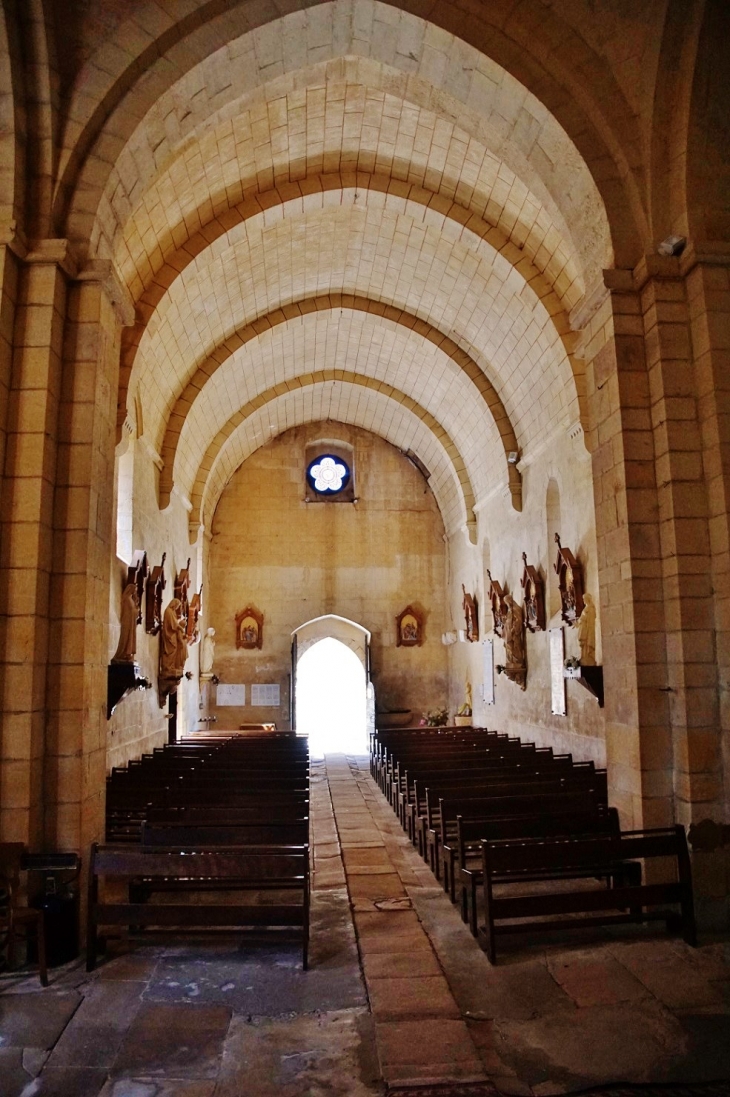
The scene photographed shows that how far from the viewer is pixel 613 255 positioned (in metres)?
6.62

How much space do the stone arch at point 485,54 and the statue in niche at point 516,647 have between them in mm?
7455

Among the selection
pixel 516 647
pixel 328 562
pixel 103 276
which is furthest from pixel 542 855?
pixel 328 562

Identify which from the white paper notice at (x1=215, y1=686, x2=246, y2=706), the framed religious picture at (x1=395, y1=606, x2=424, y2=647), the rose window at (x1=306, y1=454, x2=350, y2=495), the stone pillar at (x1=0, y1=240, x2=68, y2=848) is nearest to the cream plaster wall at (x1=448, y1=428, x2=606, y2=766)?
the framed religious picture at (x1=395, y1=606, x2=424, y2=647)

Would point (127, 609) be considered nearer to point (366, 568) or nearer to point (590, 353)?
point (590, 353)

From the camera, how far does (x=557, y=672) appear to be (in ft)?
37.6

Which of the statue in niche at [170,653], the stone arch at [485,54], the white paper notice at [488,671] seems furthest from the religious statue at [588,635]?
the statue in niche at [170,653]

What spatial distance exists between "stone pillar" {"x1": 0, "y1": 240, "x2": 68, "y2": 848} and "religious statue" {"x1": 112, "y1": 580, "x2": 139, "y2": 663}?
12.7 feet

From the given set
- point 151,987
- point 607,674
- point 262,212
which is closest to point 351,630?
point 262,212

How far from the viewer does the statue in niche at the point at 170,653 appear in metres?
12.6

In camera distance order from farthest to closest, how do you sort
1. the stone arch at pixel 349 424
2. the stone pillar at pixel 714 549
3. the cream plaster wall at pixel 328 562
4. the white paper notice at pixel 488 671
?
the cream plaster wall at pixel 328 562 → the stone arch at pixel 349 424 → the white paper notice at pixel 488 671 → the stone pillar at pixel 714 549

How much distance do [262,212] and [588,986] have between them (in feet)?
30.9

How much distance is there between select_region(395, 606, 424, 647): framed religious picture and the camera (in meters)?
19.5

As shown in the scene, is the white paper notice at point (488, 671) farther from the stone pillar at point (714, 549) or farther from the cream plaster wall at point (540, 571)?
the stone pillar at point (714, 549)

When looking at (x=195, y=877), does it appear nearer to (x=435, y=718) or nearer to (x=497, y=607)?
(x=497, y=607)
